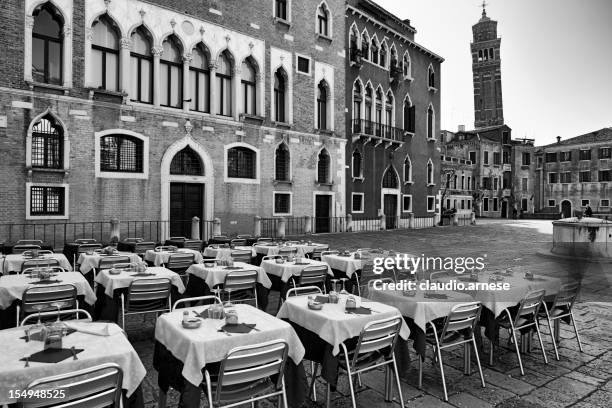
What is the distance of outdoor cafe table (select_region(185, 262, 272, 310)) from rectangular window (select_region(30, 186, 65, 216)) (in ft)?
31.4

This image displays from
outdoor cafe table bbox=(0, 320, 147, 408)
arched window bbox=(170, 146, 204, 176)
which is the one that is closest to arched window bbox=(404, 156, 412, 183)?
arched window bbox=(170, 146, 204, 176)

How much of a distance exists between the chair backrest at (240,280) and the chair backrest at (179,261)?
7.11 feet

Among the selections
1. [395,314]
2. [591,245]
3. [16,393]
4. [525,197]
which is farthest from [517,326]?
[525,197]

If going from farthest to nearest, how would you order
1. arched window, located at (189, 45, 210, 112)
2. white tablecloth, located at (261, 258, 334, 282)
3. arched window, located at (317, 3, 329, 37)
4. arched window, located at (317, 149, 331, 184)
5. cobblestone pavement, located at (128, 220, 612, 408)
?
arched window, located at (317, 149, 331, 184)
arched window, located at (317, 3, 329, 37)
arched window, located at (189, 45, 210, 112)
white tablecloth, located at (261, 258, 334, 282)
cobblestone pavement, located at (128, 220, 612, 408)

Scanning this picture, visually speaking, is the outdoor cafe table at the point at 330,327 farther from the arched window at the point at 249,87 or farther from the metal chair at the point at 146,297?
the arched window at the point at 249,87

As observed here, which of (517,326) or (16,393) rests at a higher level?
(16,393)

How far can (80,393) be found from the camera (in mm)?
2822

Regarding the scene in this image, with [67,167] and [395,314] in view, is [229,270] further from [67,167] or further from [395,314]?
[67,167]

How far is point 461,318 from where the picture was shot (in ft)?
16.3

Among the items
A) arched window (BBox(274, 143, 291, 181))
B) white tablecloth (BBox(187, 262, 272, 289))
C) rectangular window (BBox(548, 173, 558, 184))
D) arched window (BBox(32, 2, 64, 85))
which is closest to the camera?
white tablecloth (BBox(187, 262, 272, 289))

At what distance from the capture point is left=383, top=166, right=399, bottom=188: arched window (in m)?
29.4

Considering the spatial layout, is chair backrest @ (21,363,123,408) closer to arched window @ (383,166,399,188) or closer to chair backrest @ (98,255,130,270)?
chair backrest @ (98,255,130,270)

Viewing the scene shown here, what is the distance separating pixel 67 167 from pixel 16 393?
13.8 meters

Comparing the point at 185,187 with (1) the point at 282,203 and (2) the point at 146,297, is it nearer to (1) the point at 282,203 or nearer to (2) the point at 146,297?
(1) the point at 282,203
